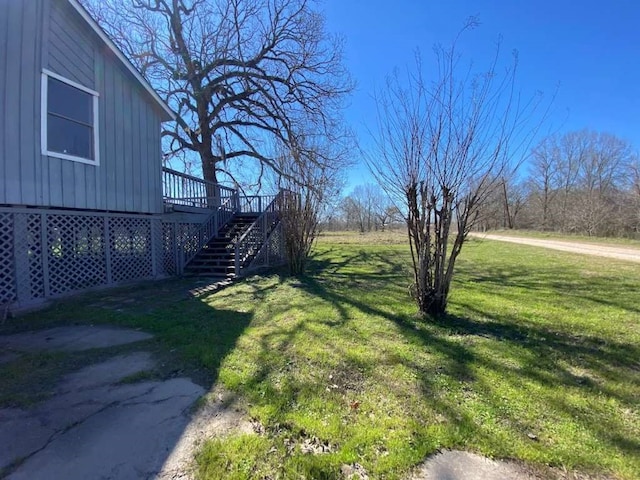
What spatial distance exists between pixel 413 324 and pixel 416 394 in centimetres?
197

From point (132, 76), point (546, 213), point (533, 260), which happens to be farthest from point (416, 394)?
point (546, 213)

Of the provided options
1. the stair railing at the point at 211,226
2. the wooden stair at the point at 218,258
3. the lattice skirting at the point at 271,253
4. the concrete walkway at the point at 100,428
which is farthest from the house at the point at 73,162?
the concrete walkway at the point at 100,428

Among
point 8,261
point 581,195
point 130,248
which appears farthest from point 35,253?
point 581,195

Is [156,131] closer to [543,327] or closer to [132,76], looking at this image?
[132,76]

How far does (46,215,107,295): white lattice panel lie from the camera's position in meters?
6.78

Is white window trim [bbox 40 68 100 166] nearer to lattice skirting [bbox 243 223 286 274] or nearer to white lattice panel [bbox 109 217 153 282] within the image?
white lattice panel [bbox 109 217 153 282]

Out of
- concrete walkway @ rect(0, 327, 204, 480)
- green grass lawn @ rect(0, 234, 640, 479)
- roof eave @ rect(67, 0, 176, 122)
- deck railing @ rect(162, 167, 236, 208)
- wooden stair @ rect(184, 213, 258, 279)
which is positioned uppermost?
roof eave @ rect(67, 0, 176, 122)

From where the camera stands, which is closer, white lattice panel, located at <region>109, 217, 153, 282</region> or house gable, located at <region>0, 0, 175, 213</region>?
house gable, located at <region>0, 0, 175, 213</region>

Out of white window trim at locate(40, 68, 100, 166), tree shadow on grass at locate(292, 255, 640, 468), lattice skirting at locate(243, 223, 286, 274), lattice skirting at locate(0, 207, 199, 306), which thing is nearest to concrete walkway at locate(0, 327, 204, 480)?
tree shadow on grass at locate(292, 255, 640, 468)

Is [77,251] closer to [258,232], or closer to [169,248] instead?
[169,248]

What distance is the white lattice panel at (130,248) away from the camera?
26.4 feet

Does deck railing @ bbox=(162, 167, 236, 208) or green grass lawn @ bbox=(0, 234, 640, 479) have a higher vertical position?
deck railing @ bbox=(162, 167, 236, 208)

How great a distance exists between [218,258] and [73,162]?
4.46 metres

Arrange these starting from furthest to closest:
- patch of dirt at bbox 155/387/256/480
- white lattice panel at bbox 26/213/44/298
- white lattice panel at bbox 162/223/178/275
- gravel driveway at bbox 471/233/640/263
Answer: gravel driveway at bbox 471/233/640/263, white lattice panel at bbox 162/223/178/275, white lattice panel at bbox 26/213/44/298, patch of dirt at bbox 155/387/256/480
